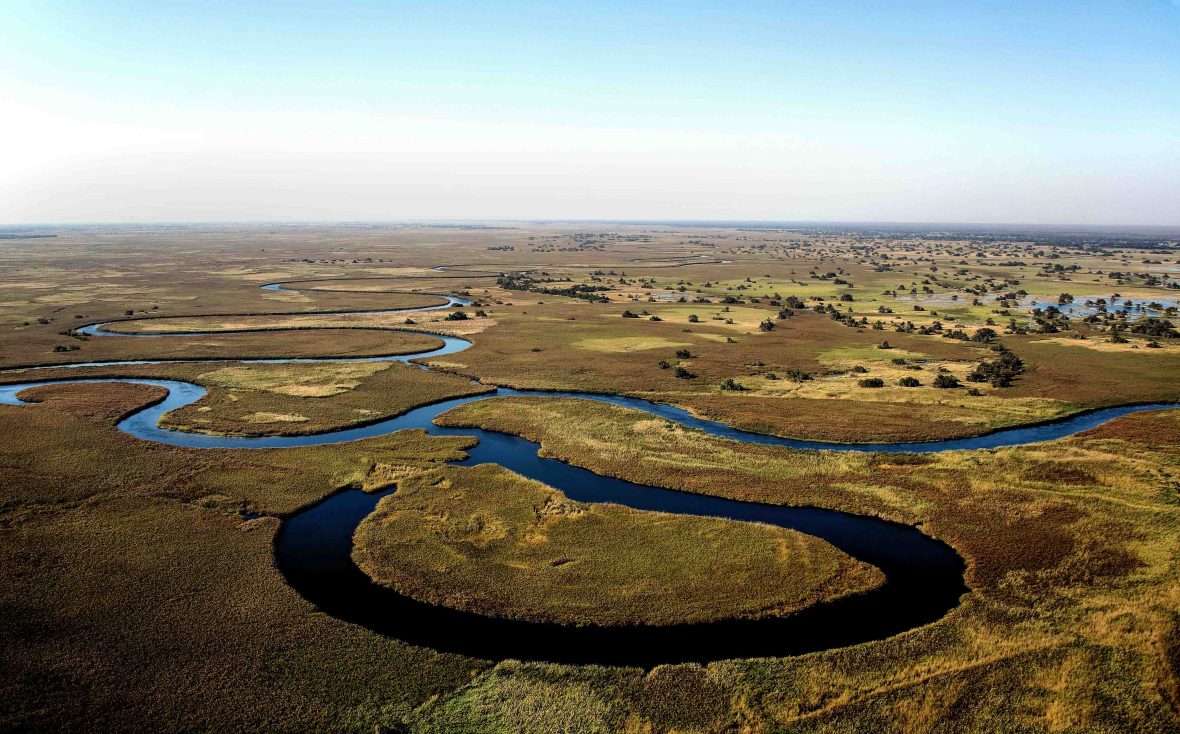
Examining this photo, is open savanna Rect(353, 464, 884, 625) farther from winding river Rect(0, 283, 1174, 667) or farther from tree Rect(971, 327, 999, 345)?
tree Rect(971, 327, 999, 345)

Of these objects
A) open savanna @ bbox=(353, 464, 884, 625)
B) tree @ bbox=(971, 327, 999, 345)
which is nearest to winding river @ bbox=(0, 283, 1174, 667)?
open savanna @ bbox=(353, 464, 884, 625)

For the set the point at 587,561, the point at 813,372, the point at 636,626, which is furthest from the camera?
the point at 813,372

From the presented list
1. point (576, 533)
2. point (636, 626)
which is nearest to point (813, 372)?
point (576, 533)

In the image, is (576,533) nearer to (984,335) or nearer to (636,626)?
(636,626)

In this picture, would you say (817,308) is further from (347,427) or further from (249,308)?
(249,308)

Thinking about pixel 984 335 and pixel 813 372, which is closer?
pixel 813 372

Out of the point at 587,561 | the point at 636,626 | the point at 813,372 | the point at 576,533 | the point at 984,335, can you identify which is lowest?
the point at 636,626

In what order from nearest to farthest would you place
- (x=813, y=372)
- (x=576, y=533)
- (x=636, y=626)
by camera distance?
1. (x=636, y=626)
2. (x=576, y=533)
3. (x=813, y=372)
